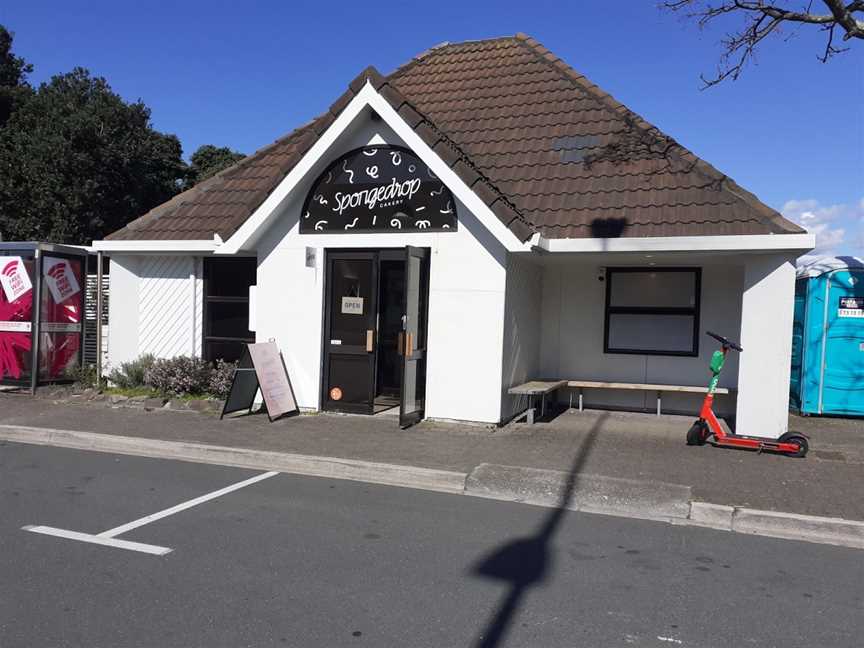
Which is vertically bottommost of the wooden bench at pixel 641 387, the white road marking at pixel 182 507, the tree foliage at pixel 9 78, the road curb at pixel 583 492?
the white road marking at pixel 182 507

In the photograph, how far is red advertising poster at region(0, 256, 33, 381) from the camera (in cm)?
1221

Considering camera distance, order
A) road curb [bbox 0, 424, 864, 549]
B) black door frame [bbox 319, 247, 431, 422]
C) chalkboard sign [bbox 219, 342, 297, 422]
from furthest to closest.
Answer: black door frame [bbox 319, 247, 431, 422]
chalkboard sign [bbox 219, 342, 297, 422]
road curb [bbox 0, 424, 864, 549]

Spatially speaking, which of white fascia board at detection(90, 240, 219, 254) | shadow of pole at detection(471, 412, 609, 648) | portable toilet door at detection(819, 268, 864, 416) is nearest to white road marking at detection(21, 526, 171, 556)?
shadow of pole at detection(471, 412, 609, 648)

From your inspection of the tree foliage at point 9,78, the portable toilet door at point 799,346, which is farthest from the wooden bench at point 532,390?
the tree foliage at point 9,78

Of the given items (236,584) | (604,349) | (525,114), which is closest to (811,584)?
(236,584)

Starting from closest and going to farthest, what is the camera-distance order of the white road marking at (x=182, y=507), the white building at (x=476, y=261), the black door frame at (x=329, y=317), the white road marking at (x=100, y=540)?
the white road marking at (x=100, y=540) → the white road marking at (x=182, y=507) → the white building at (x=476, y=261) → the black door frame at (x=329, y=317)

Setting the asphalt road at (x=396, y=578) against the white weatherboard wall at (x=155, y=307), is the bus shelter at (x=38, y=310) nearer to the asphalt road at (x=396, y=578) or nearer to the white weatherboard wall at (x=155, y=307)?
the white weatherboard wall at (x=155, y=307)

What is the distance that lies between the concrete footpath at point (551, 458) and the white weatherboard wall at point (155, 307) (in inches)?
58.2

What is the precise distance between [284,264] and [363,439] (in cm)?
335

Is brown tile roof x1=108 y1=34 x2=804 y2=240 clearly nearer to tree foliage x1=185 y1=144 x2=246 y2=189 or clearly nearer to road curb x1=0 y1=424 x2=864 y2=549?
road curb x1=0 y1=424 x2=864 y2=549

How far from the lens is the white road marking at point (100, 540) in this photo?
5133 mm

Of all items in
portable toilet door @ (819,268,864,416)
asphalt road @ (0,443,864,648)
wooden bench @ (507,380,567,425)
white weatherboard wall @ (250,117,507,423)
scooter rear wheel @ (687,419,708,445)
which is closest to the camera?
asphalt road @ (0,443,864,648)

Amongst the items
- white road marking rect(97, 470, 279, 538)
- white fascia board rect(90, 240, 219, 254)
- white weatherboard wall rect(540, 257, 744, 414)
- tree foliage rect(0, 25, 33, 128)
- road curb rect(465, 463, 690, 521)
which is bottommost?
white road marking rect(97, 470, 279, 538)

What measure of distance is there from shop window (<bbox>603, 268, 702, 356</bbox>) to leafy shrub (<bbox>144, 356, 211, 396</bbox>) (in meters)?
6.68
